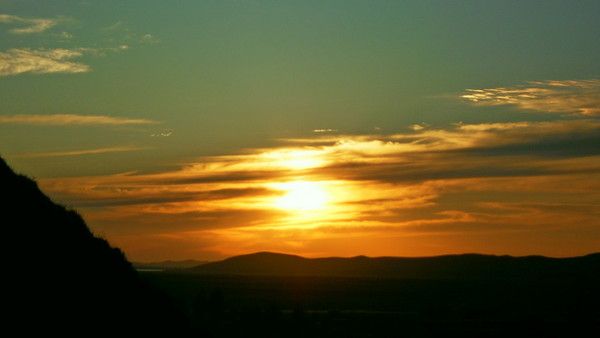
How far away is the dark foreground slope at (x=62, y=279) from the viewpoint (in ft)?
74.9

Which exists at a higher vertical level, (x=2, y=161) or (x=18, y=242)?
(x=2, y=161)

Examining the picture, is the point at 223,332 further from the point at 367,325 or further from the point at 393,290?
the point at 393,290

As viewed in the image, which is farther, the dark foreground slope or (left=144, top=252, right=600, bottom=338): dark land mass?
(left=144, top=252, right=600, bottom=338): dark land mass

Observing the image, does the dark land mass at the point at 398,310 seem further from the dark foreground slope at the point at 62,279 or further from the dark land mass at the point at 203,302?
the dark foreground slope at the point at 62,279

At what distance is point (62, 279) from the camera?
24812 millimetres

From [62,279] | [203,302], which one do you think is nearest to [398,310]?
[203,302]

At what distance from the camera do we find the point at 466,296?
166 m

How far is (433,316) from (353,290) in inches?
2557

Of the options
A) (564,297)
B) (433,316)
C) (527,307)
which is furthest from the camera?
(564,297)

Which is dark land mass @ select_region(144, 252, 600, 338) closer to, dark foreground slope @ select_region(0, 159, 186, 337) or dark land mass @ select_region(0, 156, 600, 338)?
dark land mass @ select_region(0, 156, 600, 338)

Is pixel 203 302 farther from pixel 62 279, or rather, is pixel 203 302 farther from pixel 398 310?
pixel 62 279

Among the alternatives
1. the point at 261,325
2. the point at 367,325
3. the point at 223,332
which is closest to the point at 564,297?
the point at 367,325

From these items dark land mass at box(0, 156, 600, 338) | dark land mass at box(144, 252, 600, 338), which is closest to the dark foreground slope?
dark land mass at box(0, 156, 600, 338)

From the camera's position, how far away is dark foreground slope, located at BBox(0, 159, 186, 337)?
2283 centimetres
